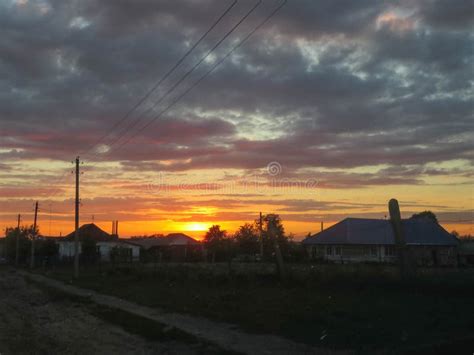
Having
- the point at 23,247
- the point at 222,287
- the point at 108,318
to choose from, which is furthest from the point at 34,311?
the point at 23,247

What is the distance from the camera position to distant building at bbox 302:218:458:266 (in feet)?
191

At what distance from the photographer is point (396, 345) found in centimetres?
898

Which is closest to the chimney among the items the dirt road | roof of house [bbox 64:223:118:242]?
the dirt road

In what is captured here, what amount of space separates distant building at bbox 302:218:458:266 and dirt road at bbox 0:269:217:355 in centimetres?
4379

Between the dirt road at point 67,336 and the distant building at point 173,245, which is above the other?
the distant building at point 173,245

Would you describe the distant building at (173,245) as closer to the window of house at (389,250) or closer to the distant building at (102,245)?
the distant building at (102,245)

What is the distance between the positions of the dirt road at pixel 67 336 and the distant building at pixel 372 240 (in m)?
43.8

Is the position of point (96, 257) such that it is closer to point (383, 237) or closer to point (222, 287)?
point (383, 237)

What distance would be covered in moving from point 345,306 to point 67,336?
6986 millimetres

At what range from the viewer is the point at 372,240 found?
5894 centimetres

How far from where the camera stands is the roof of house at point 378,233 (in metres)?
59.1

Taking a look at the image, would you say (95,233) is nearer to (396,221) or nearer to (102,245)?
(102,245)

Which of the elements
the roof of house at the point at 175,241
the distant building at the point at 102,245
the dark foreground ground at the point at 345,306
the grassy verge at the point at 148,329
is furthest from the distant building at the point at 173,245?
the grassy verge at the point at 148,329

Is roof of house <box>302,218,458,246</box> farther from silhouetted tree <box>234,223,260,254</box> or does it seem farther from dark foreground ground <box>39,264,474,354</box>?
dark foreground ground <box>39,264,474,354</box>
